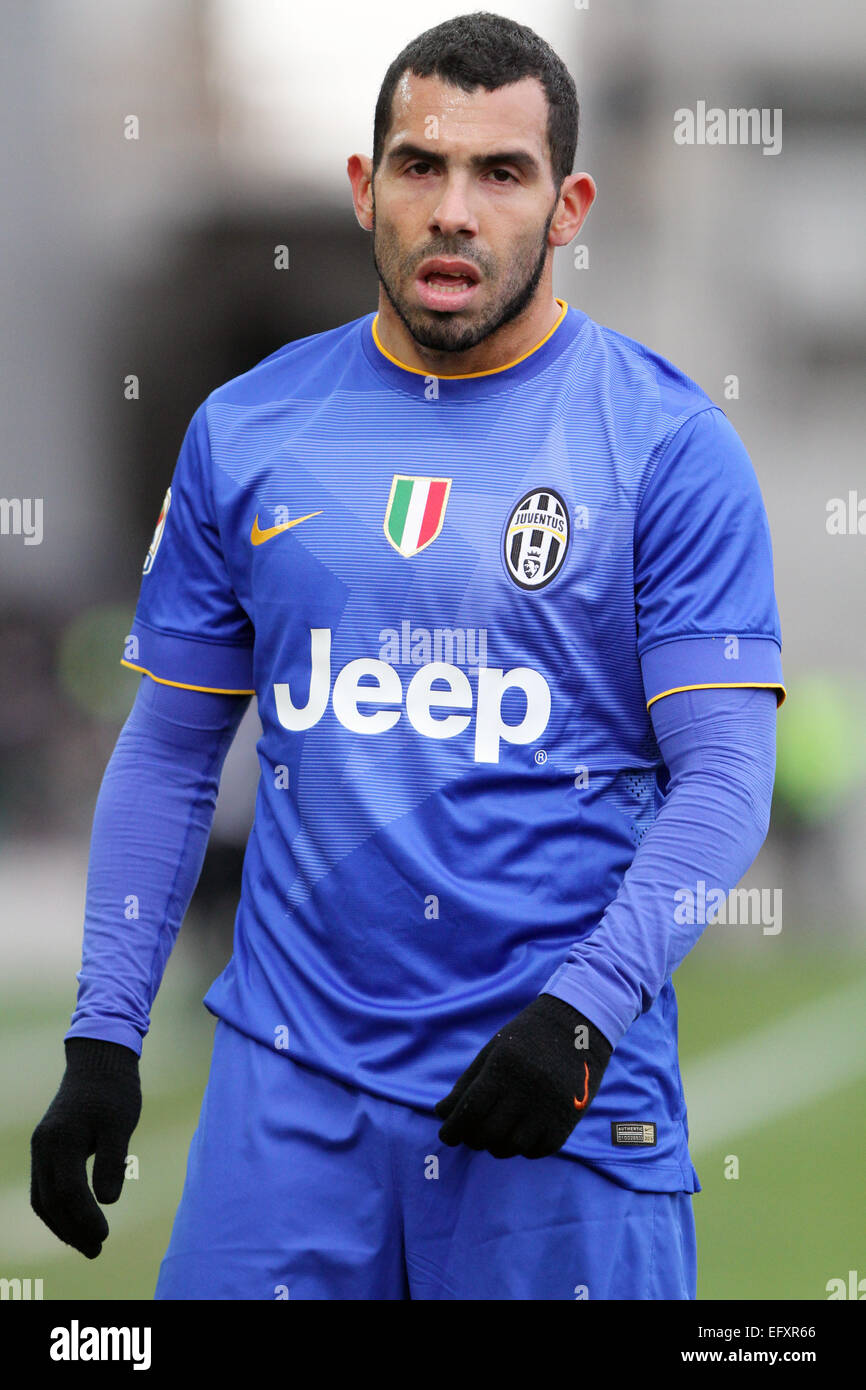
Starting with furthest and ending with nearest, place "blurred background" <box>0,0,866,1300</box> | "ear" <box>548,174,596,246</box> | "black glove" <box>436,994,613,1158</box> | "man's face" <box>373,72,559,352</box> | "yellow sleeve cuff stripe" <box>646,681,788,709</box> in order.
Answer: "blurred background" <box>0,0,866,1300</box> → "ear" <box>548,174,596,246</box> → "man's face" <box>373,72,559,352</box> → "yellow sleeve cuff stripe" <box>646,681,788,709</box> → "black glove" <box>436,994,613,1158</box>

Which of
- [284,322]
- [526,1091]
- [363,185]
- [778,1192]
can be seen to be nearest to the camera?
[526,1091]

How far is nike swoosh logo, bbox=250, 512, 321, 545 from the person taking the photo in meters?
1.99

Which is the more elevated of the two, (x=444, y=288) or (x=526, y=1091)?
(x=444, y=288)

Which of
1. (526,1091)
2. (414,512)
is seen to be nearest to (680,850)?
(526,1091)

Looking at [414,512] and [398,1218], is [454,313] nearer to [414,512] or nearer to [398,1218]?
[414,512]

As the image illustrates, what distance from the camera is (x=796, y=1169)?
561cm

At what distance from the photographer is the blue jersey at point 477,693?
187cm

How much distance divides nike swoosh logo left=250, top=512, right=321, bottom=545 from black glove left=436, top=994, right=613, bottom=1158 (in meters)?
0.65

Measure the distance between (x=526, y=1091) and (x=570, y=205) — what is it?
1062 millimetres

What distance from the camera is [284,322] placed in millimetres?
9039

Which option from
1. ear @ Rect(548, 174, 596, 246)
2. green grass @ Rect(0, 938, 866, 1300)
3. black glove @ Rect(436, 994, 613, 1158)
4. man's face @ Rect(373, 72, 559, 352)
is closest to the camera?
black glove @ Rect(436, 994, 613, 1158)

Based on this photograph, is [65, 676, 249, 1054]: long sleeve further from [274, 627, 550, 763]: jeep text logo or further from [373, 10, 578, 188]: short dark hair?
[373, 10, 578, 188]: short dark hair

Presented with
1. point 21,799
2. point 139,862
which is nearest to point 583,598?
point 139,862

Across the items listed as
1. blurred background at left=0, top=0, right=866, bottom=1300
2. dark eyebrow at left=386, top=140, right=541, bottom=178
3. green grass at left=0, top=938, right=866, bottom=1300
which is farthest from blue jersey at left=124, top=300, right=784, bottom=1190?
blurred background at left=0, top=0, right=866, bottom=1300
